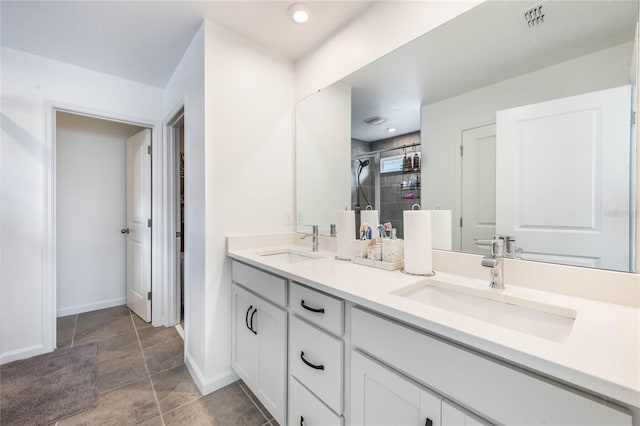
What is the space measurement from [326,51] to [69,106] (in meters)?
2.16

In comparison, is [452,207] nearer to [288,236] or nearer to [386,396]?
[386,396]

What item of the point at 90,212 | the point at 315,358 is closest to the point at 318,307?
the point at 315,358

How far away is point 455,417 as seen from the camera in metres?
0.67

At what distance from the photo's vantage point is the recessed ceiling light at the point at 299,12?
1544 mm

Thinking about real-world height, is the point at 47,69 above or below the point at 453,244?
above

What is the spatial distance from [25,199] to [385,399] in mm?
2825

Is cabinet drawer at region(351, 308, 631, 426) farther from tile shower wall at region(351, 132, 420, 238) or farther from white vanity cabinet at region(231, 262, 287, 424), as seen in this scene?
tile shower wall at region(351, 132, 420, 238)

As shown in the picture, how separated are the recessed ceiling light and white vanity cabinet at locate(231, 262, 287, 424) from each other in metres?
1.52

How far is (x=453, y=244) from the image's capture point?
48.7 inches

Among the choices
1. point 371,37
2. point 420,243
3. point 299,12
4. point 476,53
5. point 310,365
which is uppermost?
point 299,12

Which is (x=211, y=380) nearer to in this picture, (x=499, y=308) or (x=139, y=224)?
(x=499, y=308)

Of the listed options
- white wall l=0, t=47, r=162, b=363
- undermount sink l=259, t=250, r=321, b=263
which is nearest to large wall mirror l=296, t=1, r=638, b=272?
undermount sink l=259, t=250, r=321, b=263

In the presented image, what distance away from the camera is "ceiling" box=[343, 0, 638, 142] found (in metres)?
0.90

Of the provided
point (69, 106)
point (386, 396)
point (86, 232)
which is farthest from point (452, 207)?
point (86, 232)
